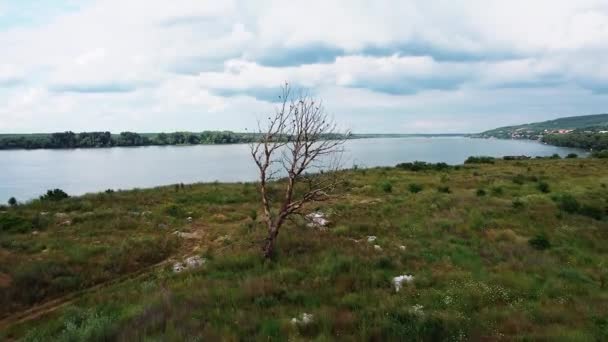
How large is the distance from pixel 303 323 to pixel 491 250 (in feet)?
26.3

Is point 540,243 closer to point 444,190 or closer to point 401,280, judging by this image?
point 401,280

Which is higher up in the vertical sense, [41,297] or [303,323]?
[303,323]

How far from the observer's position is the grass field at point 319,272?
6523 mm

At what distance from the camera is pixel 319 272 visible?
9898 mm

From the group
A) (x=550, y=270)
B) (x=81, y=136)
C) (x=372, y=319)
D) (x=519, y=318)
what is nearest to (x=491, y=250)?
(x=550, y=270)

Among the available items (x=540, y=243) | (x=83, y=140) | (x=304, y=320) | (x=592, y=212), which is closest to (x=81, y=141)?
(x=83, y=140)

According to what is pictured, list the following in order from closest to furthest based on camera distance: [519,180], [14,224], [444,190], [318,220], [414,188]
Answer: [14,224], [318,220], [444,190], [414,188], [519,180]

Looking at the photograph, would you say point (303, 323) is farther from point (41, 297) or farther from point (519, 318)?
point (41, 297)

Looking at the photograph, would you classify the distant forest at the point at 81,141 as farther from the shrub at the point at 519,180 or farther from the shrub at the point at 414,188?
the shrub at the point at 414,188

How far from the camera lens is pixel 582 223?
1567cm

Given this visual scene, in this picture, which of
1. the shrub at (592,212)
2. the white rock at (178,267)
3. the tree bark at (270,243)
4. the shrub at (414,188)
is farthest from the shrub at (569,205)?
the white rock at (178,267)

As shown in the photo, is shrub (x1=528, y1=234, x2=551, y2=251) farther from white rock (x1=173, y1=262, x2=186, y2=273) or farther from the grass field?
white rock (x1=173, y1=262, x2=186, y2=273)

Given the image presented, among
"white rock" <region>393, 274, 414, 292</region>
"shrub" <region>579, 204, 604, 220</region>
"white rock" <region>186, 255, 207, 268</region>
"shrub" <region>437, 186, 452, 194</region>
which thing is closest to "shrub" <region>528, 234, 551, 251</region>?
"shrub" <region>579, 204, 604, 220</region>

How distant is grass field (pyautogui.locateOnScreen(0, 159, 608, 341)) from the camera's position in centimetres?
652
